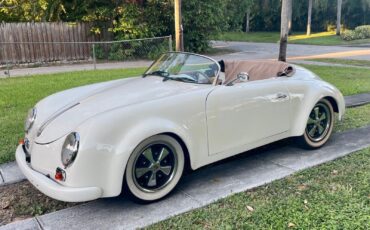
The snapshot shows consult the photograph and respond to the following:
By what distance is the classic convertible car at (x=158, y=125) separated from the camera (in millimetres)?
3152

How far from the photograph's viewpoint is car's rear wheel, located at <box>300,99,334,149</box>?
486cm

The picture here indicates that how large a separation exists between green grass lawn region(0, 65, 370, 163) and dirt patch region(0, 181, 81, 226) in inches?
35.8

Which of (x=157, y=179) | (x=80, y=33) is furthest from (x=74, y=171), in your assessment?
(x=80, y=33)

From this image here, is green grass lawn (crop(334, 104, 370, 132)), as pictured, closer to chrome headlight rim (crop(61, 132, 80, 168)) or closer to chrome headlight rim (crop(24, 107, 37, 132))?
chrome headlight rim (crop(61, 132, 80, 168))

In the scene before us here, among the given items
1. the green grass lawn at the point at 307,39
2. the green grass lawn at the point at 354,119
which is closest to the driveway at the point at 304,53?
the green grass lawn at the point at 307,39

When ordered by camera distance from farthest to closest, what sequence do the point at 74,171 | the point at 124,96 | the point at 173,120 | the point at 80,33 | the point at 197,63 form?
1. the point at 80,33
2. the point at 197,63
3. the point at 124,96
4. the point at 173,120
5. the point at 74,171

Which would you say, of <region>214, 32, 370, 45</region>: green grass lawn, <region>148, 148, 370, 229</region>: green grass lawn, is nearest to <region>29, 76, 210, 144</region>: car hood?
<region>148, 148, 370, 229</region>: green grass lawn

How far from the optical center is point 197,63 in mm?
4328

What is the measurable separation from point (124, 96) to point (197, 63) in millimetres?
999

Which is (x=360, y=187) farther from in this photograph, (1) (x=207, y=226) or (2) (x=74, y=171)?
(2) (x=74, y=171)

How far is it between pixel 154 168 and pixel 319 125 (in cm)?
257

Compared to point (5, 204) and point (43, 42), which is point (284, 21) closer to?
point (5, 204)

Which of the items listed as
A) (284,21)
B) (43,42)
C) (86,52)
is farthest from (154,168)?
(86,52)

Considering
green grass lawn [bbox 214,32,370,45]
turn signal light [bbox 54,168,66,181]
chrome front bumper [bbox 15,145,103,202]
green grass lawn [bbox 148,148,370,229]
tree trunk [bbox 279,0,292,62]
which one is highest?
tree trunk [bbox 279,0,292,62]
